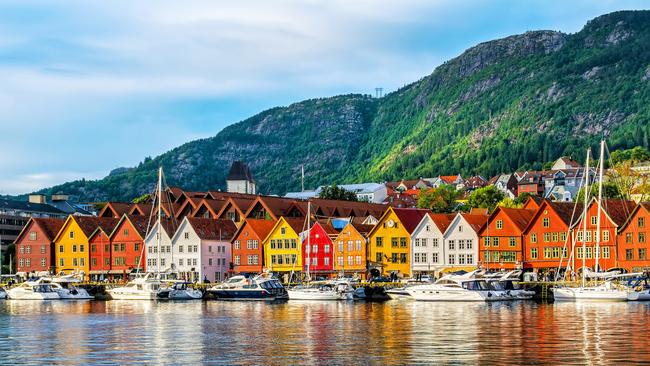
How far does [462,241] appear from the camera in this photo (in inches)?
5241

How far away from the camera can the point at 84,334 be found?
6712 centimetres

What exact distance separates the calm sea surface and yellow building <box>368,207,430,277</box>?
3962 cm

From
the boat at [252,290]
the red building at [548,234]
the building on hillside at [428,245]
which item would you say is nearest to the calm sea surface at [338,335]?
the boat at [252,290]

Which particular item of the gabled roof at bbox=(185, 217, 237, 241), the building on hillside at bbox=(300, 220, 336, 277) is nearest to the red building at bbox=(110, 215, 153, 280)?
the gabled roof at bbox=(185, 217, 237, 241)

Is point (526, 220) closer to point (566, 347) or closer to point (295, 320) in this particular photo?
point (295, 320)

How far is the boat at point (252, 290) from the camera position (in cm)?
A: 11469

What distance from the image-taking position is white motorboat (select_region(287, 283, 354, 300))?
112438 mm

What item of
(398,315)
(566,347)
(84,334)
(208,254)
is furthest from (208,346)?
(208,254)

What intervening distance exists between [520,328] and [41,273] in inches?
4020

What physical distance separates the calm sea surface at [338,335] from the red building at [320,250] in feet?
142

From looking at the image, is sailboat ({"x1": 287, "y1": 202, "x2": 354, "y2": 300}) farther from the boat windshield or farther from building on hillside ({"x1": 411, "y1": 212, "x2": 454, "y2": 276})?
building on hillside ({"x1": 411, "y1": 212, "x2": 454, "y2": 276})

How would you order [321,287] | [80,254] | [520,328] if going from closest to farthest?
[520,328]
[321,287]
[80,254]

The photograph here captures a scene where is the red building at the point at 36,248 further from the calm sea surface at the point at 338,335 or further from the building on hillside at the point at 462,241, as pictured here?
the building on hillside at the point at 462,241

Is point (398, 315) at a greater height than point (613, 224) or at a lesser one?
lesser
